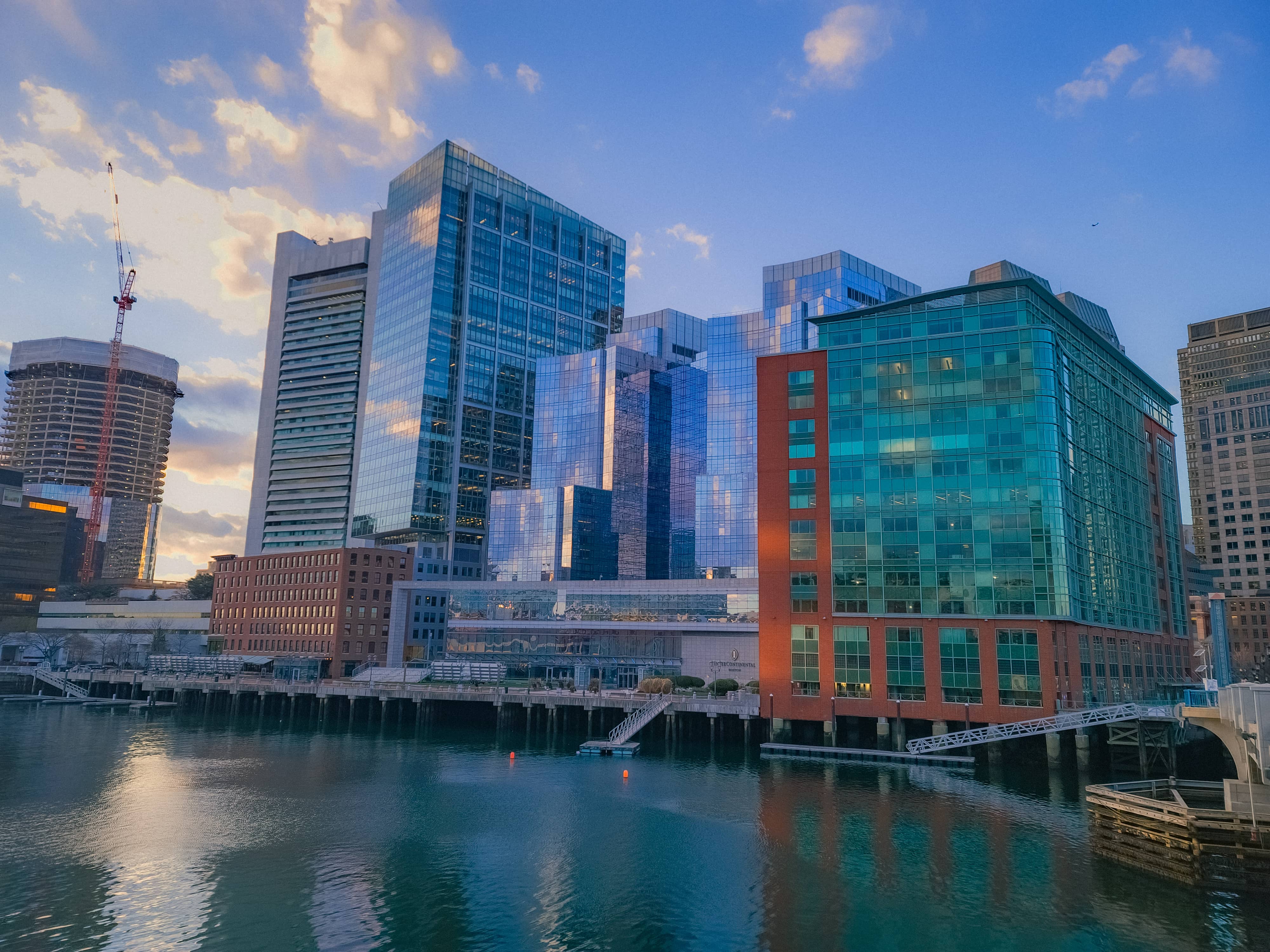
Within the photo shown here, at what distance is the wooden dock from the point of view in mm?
45219

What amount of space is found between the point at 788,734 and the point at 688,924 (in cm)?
5575

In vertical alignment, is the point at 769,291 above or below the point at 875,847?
above

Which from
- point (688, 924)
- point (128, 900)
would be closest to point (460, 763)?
point (128, 900)

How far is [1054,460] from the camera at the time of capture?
88625 mm

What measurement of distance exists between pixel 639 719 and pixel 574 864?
51509 mm

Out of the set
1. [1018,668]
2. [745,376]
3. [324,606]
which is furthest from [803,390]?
[324,606]

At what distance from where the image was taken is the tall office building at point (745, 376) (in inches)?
6993

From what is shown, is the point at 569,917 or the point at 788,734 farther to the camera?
the point at 788,734

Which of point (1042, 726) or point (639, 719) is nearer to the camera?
point (1042, 726)

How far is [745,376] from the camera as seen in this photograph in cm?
18462

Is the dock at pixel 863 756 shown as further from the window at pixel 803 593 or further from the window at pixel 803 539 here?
the window at pixel 803 539

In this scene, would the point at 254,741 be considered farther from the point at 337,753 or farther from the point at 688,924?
the point at 688,924

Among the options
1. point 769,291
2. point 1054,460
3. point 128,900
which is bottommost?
point 128,900

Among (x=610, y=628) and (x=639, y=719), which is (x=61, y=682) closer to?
(x=610, y=628)
